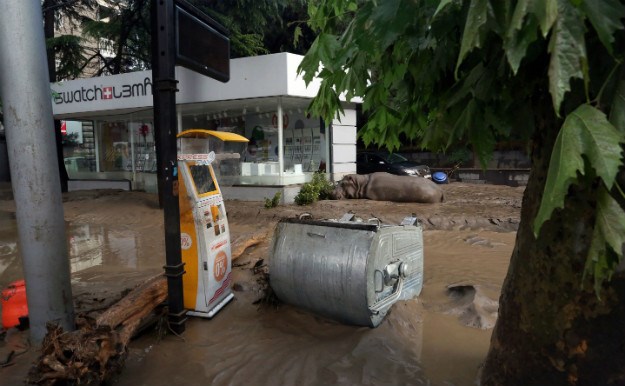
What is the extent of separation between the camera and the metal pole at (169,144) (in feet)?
11.9

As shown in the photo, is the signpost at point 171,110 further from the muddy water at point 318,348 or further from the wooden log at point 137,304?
the muddy water at point 318,348

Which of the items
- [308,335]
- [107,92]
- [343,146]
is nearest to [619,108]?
[308,335]

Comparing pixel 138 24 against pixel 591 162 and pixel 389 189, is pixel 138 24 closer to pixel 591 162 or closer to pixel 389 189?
pixel 389 189

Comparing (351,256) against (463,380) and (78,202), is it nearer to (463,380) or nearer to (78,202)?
(463,380)

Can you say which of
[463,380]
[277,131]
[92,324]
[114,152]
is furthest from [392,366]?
[114,152]

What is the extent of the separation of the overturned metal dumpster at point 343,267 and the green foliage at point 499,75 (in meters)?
0.87

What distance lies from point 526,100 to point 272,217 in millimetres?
7939

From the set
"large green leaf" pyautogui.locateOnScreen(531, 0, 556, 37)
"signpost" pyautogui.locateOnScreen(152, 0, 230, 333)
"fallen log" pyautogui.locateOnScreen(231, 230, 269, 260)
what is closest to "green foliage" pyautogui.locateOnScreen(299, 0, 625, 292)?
"large green leaf" pyautogui.locateOnScreen(531, 0, 556, 37)

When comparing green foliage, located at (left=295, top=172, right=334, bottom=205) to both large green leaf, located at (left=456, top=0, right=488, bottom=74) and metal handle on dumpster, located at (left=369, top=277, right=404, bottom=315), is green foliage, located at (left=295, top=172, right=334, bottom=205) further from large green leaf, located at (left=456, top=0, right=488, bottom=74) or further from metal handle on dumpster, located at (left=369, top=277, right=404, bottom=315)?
large green leaf, located at (left=456, top=0, right=488, bottom=74)

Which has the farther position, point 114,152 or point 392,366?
point 114,152

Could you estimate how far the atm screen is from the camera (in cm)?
409

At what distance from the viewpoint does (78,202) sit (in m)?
12.7

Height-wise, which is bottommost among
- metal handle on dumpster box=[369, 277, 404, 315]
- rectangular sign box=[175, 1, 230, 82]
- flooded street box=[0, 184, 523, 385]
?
flooded street box=[0, 184, 523, 385]

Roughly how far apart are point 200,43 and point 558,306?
3.64 m
